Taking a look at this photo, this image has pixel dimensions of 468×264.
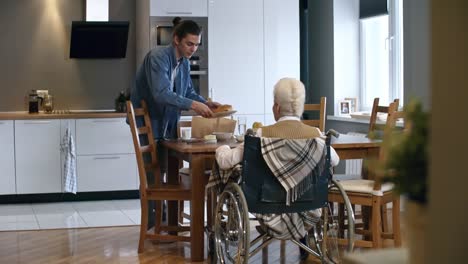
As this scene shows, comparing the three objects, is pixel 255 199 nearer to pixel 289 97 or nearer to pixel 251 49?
pixel 289 97

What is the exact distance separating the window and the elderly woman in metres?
3.23

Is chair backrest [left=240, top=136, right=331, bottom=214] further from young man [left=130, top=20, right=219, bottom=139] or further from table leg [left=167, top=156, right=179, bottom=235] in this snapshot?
table leg [left=167, top=156, right=179, bottom=235]

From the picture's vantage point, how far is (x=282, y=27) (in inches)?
289

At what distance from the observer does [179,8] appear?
6988mm

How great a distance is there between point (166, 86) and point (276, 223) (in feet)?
5.05

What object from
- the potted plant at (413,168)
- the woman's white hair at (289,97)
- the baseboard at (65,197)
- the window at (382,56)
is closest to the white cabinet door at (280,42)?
the window at (382,56)

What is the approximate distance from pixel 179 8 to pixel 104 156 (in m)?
1.57

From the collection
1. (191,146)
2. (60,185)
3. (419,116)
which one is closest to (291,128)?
(191,146)

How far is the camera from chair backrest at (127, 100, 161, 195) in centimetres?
452

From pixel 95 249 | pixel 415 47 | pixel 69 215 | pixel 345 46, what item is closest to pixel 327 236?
pixel 95 249

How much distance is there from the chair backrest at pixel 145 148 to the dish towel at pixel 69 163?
75.7 inches

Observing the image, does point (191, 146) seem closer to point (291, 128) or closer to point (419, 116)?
point (291, 128)

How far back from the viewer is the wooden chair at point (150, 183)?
4.51 m

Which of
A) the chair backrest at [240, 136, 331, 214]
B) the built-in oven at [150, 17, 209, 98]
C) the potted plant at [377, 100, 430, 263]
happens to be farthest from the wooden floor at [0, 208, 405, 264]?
the potted plant at [377, 100, 430, 263]
